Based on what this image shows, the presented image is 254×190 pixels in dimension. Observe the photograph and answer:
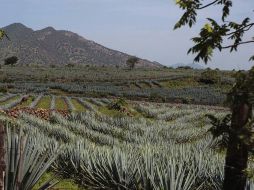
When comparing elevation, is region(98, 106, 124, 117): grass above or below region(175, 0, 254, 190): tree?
below

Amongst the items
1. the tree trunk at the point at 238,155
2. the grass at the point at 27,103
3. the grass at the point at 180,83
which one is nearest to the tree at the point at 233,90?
the tree trunk at the point at 238,155

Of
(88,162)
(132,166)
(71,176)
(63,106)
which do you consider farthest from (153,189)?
(63,106)

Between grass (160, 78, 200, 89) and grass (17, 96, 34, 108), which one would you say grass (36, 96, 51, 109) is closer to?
grass (17, 96, 34, 108)

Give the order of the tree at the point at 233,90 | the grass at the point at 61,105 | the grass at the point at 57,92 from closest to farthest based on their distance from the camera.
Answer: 1. the tree at the point at 233,90
2. the grass at the point at 61,105
3. the grass at the point at 57,92

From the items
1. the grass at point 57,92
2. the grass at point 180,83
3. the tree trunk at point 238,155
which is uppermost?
the tree trunk at point 238,155

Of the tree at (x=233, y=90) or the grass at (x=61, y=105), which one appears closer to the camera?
the tree at (x=233, y=90)

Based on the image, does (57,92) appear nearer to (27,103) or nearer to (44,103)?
(44,103)

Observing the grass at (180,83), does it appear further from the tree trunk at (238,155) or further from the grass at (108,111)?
the tree trunk at (238,155)

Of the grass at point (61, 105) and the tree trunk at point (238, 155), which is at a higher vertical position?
the tree trunk at point (238, 155)

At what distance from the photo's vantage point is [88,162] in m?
10.5

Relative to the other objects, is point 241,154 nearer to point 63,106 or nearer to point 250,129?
point 250,129

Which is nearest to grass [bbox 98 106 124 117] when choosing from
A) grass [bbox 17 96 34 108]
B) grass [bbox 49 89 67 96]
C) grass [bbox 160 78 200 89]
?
grass [bbox 17 96 34 108]

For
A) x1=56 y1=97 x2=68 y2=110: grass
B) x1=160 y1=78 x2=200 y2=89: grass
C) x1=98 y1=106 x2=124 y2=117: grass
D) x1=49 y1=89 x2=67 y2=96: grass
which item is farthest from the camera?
x1=160 y1=78 x2=200 y2=89: grass

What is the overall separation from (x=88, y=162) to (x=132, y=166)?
1320 mm
